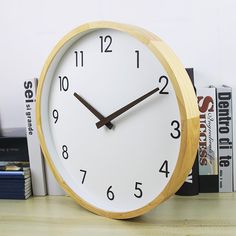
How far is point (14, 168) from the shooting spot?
73 cm

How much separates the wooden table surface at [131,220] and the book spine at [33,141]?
6 cm

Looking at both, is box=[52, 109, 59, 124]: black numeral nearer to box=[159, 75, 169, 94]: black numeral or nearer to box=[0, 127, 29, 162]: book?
box=[0, 127, 29, 162]: book

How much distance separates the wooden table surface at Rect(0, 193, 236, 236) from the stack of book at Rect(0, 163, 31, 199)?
0.10ft

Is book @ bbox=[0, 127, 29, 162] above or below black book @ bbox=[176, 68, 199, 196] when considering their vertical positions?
above

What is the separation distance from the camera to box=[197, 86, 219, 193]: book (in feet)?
2.20

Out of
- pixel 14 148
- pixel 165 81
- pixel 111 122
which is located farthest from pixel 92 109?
pixel 14 148

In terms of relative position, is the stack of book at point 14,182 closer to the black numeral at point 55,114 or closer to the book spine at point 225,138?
the black numeral at point 55,114

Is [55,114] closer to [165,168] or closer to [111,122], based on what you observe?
[111,122]

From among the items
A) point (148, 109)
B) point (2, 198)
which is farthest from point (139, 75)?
point (2, 198)

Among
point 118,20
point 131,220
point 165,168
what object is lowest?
point 131,220

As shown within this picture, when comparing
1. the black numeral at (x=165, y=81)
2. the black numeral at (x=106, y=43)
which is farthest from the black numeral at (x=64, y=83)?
the black numeral at (x=165, y=81)

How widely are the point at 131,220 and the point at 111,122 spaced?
187mm

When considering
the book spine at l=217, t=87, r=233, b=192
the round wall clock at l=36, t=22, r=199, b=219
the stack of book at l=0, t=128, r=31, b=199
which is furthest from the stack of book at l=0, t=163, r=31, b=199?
the book spine at l=217, t=87, r=233, b=192

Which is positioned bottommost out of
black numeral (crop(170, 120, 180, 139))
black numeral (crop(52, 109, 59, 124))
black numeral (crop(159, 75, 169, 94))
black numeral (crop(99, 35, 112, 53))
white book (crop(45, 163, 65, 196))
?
white book (crop(45, 163, 65, 196))
